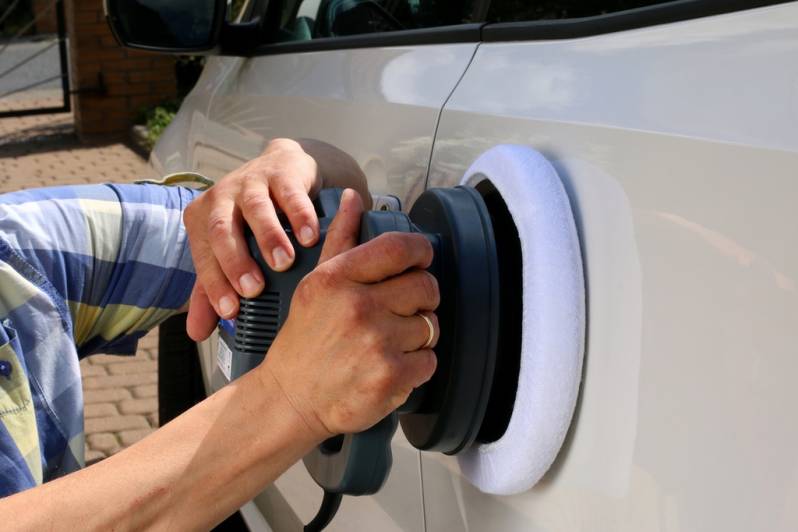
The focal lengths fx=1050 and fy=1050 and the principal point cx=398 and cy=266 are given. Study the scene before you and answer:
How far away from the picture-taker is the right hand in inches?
40.5

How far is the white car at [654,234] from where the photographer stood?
0.80 m

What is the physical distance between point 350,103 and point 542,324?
77 centimetres

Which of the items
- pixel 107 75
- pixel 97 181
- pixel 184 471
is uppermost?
pixel 184 471

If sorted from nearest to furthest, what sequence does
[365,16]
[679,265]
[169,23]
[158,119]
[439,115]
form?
1. [679,265]
2. [439,115]
3. [365,16]
4. [169,23]
5. [158,119]

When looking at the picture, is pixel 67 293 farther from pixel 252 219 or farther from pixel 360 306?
pixel 360 306

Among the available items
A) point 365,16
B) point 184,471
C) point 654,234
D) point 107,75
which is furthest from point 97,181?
point 654,234

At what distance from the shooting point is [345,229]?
1157mm

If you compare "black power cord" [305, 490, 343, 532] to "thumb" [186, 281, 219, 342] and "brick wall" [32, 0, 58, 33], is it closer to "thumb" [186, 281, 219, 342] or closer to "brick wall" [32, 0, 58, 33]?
"thumb" [186, 281, 219, 342]

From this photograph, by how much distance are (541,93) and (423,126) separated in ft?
0.91

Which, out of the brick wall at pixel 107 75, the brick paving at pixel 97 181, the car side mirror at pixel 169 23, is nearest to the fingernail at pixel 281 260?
the car side mirror at pixel 169 23

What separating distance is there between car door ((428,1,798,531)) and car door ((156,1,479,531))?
29 centimetres

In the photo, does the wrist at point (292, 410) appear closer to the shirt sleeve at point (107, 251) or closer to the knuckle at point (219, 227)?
the knuckle at point (219, 227)

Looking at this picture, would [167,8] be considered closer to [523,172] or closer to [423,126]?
[423,126]

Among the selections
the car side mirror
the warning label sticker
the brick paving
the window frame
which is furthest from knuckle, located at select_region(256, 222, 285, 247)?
the brick paving
